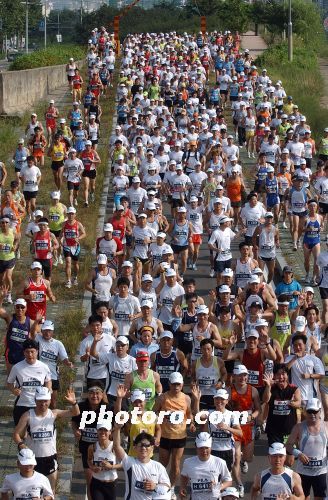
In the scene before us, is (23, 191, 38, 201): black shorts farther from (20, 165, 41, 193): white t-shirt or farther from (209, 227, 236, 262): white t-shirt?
(209, 227, 236, 262): white t-shirt

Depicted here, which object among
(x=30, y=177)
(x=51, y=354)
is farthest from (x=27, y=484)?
(x=30, y=177)

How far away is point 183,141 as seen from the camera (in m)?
28.0

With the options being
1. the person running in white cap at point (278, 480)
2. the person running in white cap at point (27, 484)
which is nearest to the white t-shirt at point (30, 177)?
the person running in white cap at point (27, 484)

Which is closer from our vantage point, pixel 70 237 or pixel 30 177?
pixel 70 237

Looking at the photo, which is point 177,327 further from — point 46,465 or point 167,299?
point 46,465

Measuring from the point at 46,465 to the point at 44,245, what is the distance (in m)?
7.36

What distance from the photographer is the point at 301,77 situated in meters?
49.3

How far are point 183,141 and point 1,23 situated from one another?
65.2 metres

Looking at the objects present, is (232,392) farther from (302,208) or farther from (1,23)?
(1,23)

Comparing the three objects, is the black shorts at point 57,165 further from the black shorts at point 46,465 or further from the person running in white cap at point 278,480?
the person running in white cap at point 278,480

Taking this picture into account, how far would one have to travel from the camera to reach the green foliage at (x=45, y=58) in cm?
4662

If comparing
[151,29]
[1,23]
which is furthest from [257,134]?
[1,23]

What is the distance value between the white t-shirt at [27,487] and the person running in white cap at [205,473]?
135cm

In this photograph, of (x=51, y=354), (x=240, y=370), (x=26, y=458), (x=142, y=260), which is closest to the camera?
(x=26, y=458)
